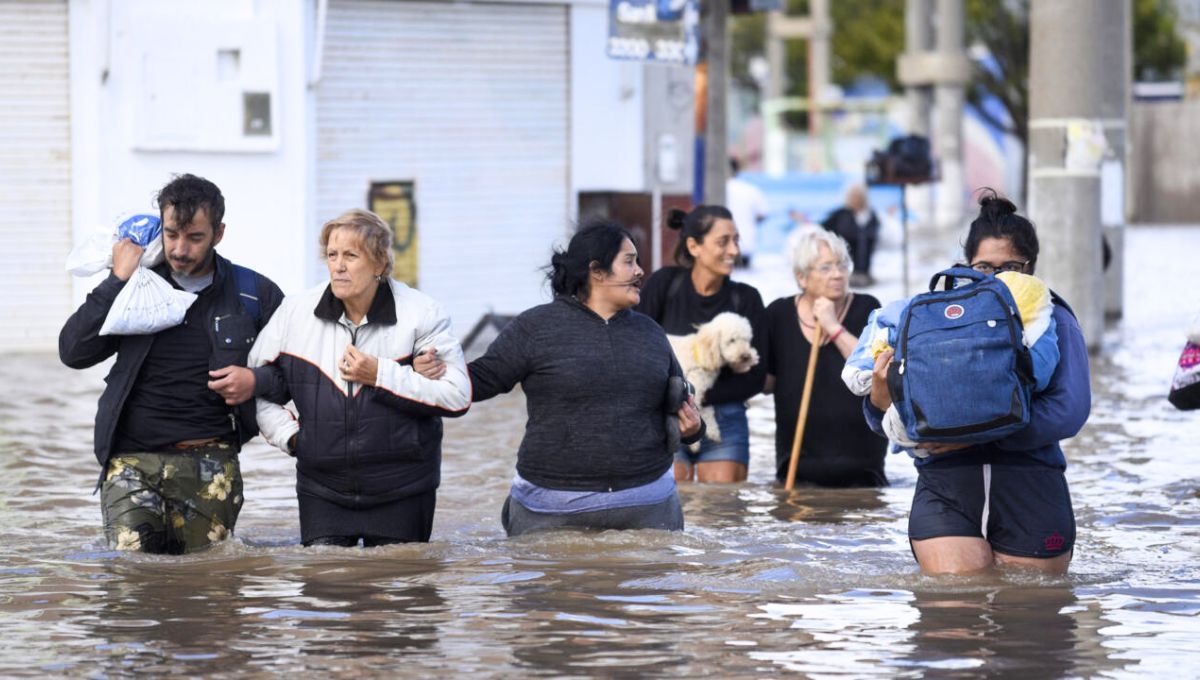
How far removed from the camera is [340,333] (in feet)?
24.5

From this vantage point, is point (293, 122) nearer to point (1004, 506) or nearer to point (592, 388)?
point (592, 388)

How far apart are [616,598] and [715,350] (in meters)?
2.45

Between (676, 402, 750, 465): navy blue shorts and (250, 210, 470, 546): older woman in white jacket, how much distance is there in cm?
268

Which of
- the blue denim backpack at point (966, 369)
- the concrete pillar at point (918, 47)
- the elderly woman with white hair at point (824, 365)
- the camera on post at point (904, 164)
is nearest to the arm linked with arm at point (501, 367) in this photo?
the blue denim backpack at point (966, 369)

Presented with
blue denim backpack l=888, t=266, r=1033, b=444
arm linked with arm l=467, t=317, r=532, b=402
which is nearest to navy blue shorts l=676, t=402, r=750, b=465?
arm linked with arm l=467, t=317, r=532, b=402

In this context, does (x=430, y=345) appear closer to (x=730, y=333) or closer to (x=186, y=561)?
(x=186, y=561)

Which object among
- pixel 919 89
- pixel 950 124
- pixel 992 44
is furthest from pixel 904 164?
pixel 992 44

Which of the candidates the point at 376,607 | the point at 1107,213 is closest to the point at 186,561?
the point at 376,607

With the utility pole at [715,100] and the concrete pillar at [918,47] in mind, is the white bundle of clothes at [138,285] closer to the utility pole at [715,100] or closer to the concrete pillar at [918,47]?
the utility pole at [715,100]

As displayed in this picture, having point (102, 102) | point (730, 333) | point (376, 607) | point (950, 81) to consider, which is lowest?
point (376, 607)

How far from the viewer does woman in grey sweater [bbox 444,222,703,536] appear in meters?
7.79

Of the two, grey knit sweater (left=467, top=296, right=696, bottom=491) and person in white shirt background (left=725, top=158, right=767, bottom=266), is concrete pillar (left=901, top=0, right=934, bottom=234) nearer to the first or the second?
person in white shirt background (left=725, top=158, right=767, bottom=266)

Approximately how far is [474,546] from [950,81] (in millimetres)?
37336

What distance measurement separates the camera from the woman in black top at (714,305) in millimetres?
9898
